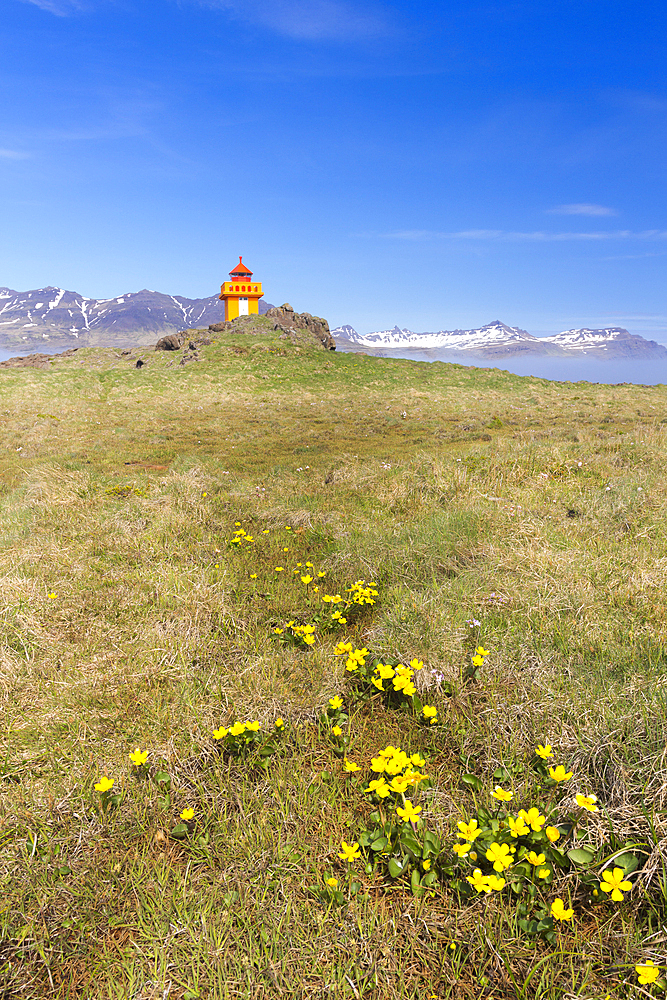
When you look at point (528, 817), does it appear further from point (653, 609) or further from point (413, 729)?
point (653, 609)

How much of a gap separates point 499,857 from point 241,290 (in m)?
80.5

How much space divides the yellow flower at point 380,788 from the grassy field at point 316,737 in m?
0.18

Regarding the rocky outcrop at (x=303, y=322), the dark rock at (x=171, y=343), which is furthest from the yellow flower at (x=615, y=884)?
the rocky outcrop at (x=303, y=322)

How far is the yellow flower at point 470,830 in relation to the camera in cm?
237

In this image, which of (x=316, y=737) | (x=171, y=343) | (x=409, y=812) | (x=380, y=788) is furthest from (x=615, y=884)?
(x=171, y=343)

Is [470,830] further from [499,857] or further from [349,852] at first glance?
[349,852]

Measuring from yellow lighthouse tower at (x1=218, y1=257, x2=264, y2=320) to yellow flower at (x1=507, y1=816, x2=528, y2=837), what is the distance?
76671mm

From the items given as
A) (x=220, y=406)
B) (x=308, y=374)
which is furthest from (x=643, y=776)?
(x=308, y=374)

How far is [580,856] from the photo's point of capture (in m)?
2.30

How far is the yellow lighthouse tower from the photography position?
72188 mm

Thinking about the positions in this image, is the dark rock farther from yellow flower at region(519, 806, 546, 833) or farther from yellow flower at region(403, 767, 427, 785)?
yellow flower at region(519, 806, 546, 833)

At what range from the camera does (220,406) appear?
2703cm

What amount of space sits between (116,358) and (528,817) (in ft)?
186

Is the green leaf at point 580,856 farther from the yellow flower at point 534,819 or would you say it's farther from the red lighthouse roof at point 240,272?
the red lighthouse roof at point 240,272
